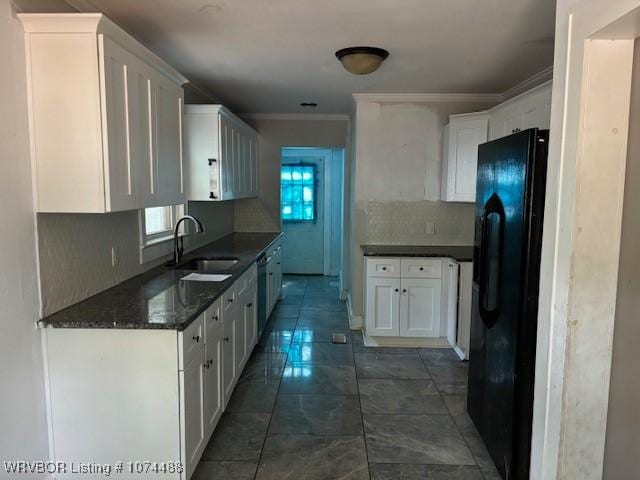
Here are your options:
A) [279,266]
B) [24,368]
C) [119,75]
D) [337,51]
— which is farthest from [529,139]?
[279,266]

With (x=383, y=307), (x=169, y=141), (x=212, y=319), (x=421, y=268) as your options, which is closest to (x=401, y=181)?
(x=421, y=268)

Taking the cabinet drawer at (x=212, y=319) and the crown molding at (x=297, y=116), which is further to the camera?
the crown molding at (x=297, y=116)

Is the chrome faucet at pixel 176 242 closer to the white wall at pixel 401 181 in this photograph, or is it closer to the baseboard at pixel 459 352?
the white wall at pixel 401 181

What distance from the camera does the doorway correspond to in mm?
7480

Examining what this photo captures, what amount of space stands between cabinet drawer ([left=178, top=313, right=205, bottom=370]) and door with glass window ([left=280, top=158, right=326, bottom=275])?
5.34m

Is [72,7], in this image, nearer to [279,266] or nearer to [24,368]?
[24,368]

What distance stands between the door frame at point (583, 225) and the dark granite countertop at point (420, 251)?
2.24 metres

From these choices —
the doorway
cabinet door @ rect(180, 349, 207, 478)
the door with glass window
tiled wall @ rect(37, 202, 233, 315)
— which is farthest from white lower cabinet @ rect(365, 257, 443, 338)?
the door with glass window

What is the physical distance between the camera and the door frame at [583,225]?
159 centimetres

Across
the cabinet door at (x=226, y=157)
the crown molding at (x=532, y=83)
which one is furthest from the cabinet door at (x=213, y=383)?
the crown molding at (x=532, y=83)

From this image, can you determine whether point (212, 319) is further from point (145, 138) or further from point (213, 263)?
point (213, 263)

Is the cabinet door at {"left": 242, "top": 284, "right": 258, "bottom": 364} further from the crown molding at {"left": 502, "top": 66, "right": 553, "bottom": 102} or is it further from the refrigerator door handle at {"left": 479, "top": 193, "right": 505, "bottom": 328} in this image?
the crown molding at {"left": 502, "top": 66, "right": 553, "bottom": 102}

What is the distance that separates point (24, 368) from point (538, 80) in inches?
160

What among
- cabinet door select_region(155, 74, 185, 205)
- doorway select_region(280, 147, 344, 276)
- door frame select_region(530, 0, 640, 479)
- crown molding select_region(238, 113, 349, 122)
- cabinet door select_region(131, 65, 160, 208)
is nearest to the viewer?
door frame select_region(530, 0, 640, 479)
